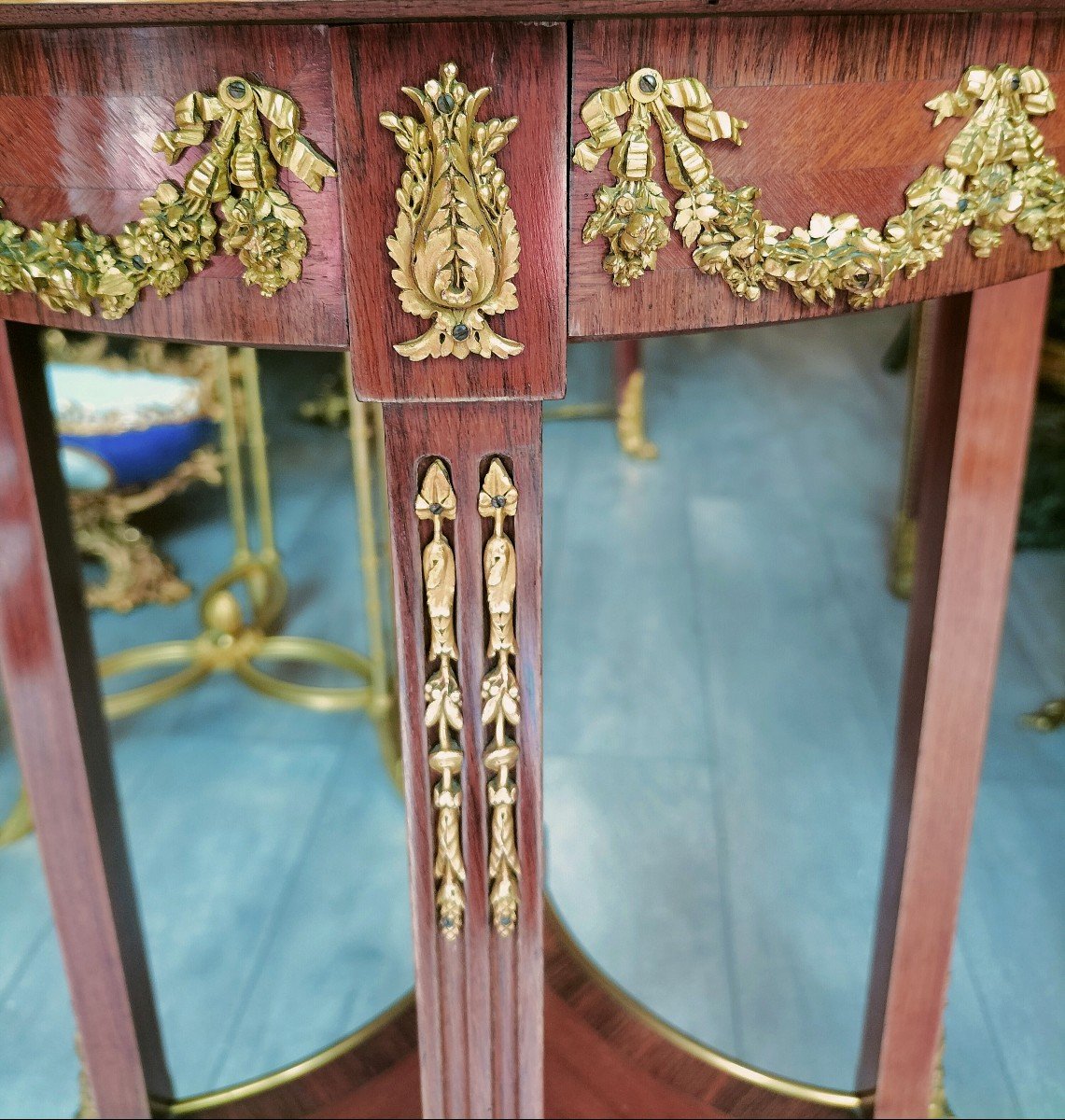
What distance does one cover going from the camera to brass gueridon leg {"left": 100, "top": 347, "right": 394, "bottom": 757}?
3.85 ft

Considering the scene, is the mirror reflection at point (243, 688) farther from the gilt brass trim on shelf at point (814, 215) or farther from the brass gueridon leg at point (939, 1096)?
the gilt brass trim on shelf at point (814, 215)

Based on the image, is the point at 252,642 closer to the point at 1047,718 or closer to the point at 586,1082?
the point at 586,1082

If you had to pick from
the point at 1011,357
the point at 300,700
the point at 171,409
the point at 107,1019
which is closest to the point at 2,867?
the point at 107,1019

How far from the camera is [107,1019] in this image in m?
0.64

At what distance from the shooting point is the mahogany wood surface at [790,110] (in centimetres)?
29

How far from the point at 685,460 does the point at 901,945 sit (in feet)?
4.33

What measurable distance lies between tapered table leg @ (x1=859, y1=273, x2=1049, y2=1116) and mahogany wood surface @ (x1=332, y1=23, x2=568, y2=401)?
0.91ft

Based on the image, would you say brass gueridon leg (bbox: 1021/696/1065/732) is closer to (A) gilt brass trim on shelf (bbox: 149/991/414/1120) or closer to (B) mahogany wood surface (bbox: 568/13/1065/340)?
(A) gilt brass trim on shelf (bbox: 149/991/414/1120)

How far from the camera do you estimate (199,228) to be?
1.01 feet

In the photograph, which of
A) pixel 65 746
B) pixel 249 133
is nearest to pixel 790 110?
pixel 249 133

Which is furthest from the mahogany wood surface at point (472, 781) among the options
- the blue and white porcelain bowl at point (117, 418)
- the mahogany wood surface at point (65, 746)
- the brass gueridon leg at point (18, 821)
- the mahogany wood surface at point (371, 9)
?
the blue and white porcelain bowl at point (117, 418)

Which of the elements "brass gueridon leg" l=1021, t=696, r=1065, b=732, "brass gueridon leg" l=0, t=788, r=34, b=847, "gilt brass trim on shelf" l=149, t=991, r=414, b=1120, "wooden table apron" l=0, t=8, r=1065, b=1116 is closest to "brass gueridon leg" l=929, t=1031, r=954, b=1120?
"wooden table apron" l=0, t=8, r=1065, b=1116

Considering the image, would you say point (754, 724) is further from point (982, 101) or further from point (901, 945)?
point (982, 101)

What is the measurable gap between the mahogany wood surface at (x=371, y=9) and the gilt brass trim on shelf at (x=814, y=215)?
23mm
